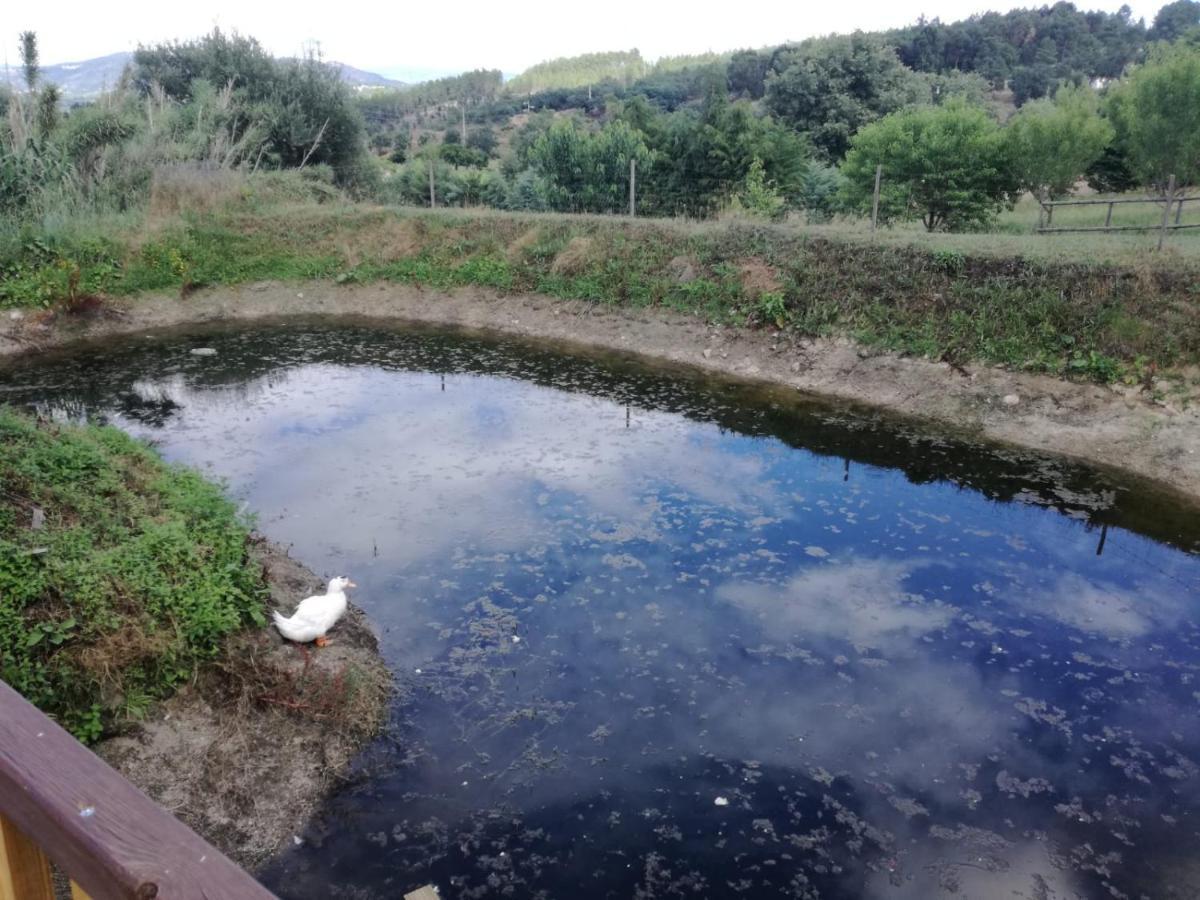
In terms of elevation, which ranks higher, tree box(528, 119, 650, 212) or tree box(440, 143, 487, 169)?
tree box(440, 143, 487, 169)

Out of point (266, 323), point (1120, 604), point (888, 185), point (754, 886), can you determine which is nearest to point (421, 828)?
point (754, 886)

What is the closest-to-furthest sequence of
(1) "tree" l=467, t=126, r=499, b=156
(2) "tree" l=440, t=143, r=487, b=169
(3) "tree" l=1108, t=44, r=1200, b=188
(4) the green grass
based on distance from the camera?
1. (4) the green grass
2. (3) "tree" l=1108, t=44, r=1200, b=188
3. (2) "tree" l=440, t=143, r=487, b=169
4. (1) "tree" l=467, t=126, r=499, b=156

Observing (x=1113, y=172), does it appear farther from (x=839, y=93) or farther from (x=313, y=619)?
(x=313, y=619)

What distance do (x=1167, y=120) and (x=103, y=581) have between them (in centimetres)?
2546

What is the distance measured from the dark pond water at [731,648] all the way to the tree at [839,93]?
31.9m

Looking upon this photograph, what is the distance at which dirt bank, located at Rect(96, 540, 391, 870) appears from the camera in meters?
5.23

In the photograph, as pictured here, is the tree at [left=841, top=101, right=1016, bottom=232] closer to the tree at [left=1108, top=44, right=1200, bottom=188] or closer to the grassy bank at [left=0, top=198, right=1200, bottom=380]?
the tree at [left=1108, top=44, right=1200, bottom=188]

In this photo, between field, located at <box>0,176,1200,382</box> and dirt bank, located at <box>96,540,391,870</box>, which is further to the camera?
field, located at <box>0,176,1200,382</box>

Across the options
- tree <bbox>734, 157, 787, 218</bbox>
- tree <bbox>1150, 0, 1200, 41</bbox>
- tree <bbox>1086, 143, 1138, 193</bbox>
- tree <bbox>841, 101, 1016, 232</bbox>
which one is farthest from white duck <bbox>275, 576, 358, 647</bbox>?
tree <bbox>1150, 0, 1200, 41</bbox>

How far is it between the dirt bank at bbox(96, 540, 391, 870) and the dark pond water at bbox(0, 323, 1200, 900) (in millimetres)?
248

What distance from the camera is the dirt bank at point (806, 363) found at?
11289mm

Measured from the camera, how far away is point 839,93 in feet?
135

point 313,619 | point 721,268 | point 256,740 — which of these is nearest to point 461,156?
point 721,268

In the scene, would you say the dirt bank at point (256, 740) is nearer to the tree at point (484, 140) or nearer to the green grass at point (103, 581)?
the green grass at point (103, 581)
